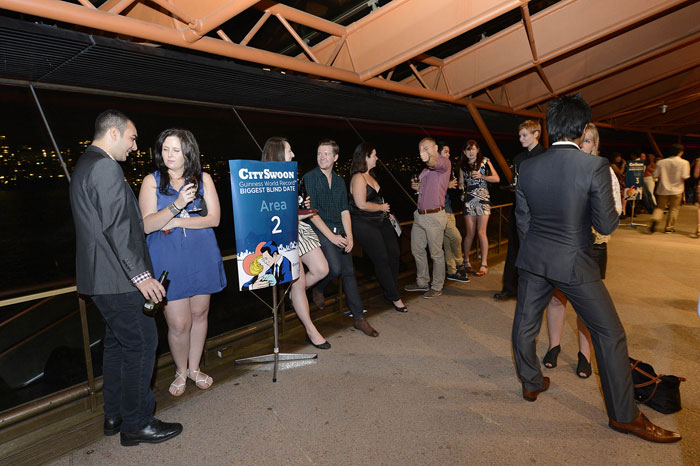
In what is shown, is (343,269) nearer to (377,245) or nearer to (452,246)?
(377,245)

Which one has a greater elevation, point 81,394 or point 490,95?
point 490,95

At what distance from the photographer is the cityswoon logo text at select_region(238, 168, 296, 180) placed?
232 cm

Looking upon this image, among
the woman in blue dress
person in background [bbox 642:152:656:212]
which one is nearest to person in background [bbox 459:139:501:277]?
the woman in blue dress

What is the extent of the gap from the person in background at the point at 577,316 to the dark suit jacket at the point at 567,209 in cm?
54

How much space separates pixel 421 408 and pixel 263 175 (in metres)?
1.66

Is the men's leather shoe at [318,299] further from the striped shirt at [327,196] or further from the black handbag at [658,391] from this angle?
the black handbag at [658,391]

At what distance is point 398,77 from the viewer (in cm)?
677

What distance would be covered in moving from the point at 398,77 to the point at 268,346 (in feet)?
17.4

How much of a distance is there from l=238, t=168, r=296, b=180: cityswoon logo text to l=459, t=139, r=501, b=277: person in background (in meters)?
2.98

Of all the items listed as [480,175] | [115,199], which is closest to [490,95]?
[480,175]

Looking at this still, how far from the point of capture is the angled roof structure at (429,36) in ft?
9.29

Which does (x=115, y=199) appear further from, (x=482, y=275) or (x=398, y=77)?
(x=398, y=77)

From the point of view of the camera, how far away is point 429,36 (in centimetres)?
428

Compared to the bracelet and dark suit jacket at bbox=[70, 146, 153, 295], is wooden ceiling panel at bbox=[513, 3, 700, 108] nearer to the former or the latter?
the bracelet
